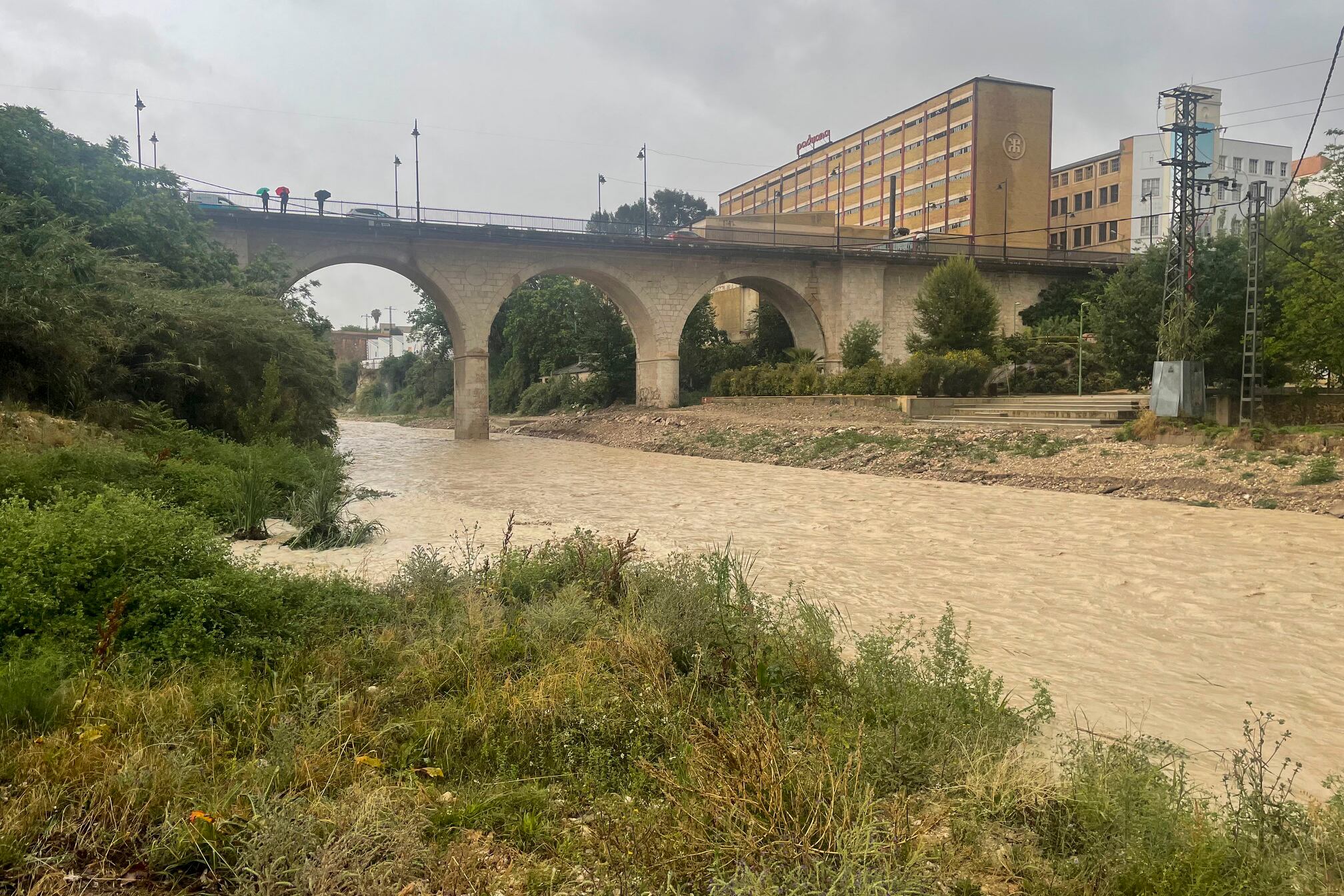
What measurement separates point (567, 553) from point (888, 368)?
20.4 meters

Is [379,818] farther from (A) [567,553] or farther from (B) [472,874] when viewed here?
(A) [567,553]

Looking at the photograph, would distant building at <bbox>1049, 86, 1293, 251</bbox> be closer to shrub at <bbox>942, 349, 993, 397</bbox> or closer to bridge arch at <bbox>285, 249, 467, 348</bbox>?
shrub at <bbox>942, 349, 993, 397</bbox>

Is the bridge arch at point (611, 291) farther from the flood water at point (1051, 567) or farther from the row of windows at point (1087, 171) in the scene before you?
the row of windows at point (1087, 171)

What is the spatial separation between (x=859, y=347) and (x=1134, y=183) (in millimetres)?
37565

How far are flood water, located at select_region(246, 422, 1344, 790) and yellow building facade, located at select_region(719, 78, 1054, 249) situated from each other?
37787mm

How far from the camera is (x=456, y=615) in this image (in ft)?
15.6

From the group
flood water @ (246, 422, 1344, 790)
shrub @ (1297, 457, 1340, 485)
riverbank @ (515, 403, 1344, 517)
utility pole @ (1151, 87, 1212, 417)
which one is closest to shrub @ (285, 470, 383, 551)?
flood water @ (246, 422, 1344, 790)

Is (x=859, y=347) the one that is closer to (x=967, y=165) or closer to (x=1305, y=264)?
(x=1305, y=264)

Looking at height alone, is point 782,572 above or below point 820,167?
below

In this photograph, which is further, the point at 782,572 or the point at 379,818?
the point at 782,572

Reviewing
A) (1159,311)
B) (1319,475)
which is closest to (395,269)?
(1159,311)

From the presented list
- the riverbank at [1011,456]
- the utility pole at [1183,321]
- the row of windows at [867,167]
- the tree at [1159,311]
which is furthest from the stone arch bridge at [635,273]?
the utility pole at [1183,321]

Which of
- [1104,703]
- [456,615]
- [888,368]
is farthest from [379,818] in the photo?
[888,368]

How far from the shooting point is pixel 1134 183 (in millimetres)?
56938
